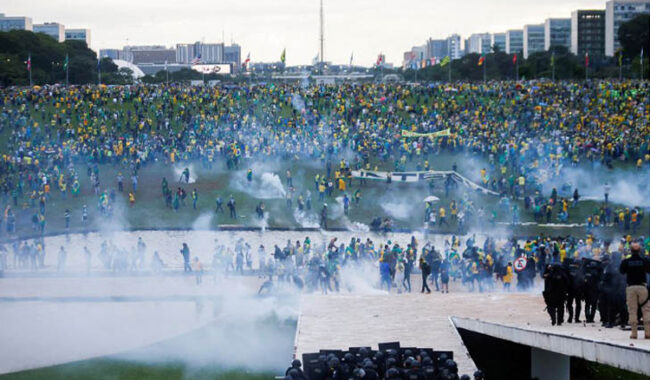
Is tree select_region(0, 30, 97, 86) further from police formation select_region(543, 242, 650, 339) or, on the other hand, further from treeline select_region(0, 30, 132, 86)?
police formation select_region(543, 242, 650, 339)

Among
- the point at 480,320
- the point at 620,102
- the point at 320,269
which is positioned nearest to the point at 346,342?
the point at 480,320

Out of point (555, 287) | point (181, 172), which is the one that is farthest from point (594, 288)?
point (181, 172)

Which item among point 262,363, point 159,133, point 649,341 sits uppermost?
point 159,133

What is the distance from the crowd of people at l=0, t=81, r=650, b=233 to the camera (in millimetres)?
44031

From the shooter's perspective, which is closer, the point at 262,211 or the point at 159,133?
the point at 262,211

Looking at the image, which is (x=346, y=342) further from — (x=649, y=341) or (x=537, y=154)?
(x=537, y=154)

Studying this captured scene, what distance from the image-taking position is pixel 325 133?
5350cm

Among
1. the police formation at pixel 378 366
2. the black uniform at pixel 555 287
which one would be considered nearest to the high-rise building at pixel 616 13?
the black uniform at pixel 555 287

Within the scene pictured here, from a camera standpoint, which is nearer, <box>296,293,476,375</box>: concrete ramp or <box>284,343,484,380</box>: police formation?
<box>284,343,484,380</box>: police formation

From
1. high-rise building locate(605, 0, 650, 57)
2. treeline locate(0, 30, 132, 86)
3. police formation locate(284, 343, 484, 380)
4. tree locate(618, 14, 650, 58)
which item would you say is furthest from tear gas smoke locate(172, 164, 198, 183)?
high-rise building locate(605, 0, 650, 57)

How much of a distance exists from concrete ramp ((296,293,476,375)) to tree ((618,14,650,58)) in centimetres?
9610

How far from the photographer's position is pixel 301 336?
759 inches

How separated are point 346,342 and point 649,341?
6652 mm

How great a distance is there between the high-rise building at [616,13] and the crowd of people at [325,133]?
134 m
